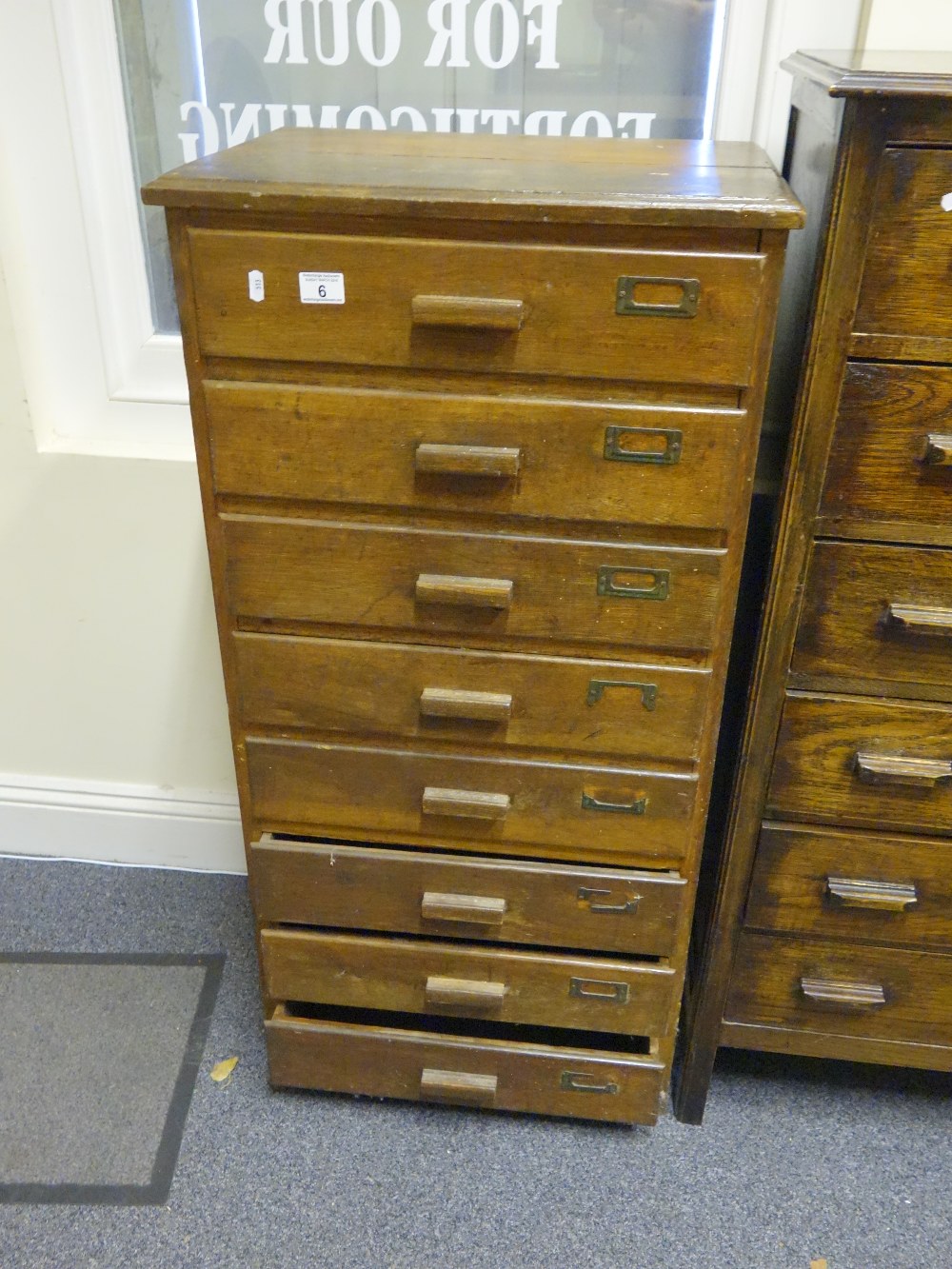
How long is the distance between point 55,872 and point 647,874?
1.13m

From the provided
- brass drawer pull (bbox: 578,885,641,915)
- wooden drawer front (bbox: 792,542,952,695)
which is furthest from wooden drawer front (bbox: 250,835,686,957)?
wooden drawer front (bbox: 792,542,952,695)

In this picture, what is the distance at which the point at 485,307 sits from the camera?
902 mm

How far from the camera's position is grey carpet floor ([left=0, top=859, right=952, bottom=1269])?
1.21m

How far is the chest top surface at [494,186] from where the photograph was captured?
86 cm

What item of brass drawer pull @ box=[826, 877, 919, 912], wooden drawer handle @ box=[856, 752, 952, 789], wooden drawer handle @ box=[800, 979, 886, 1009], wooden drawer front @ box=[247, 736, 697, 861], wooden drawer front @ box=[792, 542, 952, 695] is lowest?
wooden drawer handle @ box=[800, 979, 886, 1009]

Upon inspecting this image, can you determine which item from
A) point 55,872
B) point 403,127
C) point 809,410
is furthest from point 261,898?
point 403,127

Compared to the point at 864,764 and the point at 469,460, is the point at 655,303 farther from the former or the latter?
the point at 864,764

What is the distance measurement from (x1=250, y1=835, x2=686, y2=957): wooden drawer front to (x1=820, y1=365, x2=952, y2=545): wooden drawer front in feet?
1.53

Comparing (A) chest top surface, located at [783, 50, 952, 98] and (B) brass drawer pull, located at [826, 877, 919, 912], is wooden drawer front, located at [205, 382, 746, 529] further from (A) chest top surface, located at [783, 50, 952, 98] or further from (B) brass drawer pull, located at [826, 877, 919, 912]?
(B) brass drawer pull, located at [826, 877, 919, 912]

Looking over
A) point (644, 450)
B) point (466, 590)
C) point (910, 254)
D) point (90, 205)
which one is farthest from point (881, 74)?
point (90, 205)

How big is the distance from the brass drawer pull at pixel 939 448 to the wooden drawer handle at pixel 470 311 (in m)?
0.40

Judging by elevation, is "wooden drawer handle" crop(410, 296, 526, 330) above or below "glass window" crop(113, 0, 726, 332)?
below

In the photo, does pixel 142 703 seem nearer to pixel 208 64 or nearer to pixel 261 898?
pixel 261 898

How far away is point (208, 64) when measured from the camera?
1.36m
